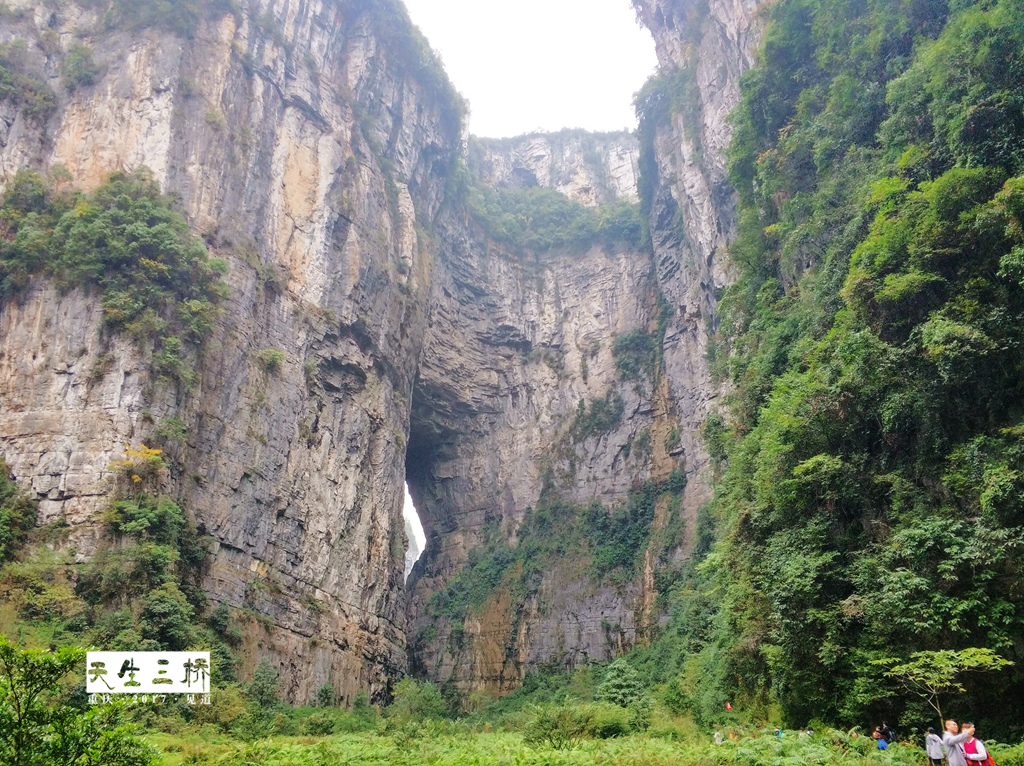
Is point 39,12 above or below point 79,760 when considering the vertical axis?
above

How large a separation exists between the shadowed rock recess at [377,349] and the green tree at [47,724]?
13.1 metres

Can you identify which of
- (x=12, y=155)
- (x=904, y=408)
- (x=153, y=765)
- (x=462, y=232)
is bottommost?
(x=153, y=765)

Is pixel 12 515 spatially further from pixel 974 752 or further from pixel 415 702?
pixel 974 752

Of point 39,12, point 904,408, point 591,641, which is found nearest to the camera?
point 904,408

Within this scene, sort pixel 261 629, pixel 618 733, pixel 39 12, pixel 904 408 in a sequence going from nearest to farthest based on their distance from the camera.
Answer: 1. pixel 904 408
2. pixel 618 733
3. pixel 261 629
4. pixel 39 12

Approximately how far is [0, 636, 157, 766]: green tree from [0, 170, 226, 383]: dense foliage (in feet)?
51.2

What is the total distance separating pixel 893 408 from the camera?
11484 mm

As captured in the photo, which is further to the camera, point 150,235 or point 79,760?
point 150,235

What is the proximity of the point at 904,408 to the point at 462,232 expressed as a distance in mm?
28239

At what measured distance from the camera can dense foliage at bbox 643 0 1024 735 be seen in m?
9.80

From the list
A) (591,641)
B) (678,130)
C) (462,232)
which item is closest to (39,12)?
(462,232)

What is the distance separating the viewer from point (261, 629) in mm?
19391

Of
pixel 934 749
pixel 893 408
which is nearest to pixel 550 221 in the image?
pixel 893 408

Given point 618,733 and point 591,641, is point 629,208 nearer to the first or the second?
point 591,641
